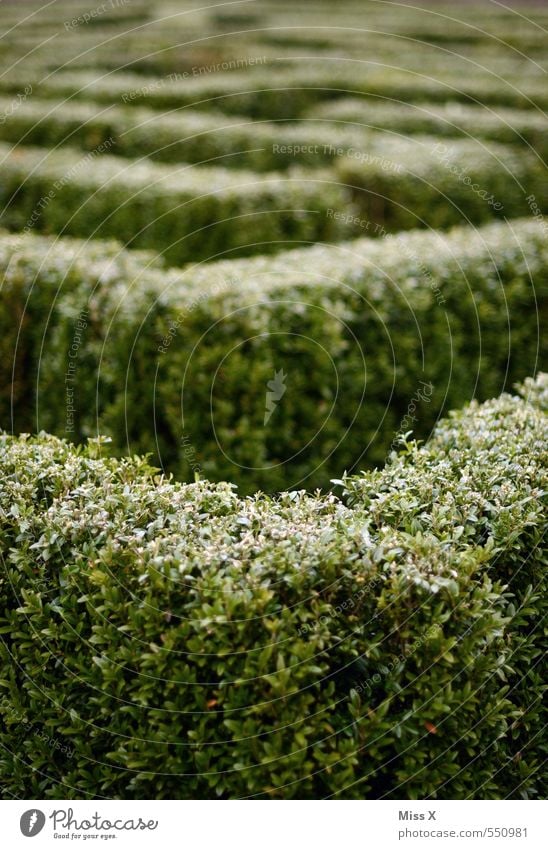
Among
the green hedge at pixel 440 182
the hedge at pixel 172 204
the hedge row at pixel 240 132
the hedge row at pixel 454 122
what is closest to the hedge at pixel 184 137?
the hedge row at pixel 240 132

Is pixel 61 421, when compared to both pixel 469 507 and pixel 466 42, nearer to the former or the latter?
pixel 469 507

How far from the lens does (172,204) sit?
7.80 meters

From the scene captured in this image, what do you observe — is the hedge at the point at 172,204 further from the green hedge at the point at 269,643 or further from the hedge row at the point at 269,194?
the green hedge at the point at 269,643

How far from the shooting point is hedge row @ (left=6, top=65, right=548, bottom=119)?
1330cm

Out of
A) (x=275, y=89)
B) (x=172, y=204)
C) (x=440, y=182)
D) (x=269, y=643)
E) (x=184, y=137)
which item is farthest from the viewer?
(x=275, y=89)

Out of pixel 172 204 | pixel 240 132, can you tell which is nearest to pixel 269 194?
pixel 172 204

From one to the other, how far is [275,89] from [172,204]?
7.18 m

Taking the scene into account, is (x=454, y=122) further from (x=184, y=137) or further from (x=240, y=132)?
(x=184, y=137)

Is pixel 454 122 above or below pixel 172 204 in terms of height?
above

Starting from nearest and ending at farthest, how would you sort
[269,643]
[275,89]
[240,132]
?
1. [269,643]
2. [240,132]
3. [275,89]

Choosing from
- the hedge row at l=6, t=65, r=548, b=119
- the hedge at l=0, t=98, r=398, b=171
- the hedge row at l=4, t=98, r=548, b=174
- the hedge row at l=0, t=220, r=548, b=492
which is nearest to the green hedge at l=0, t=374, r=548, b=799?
the hedge row at l=0, t=220, r=548, b=492

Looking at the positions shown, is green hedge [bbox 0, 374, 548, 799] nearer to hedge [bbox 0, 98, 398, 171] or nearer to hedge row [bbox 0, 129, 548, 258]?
hedge row [bbox 0, 129, 548, 258]

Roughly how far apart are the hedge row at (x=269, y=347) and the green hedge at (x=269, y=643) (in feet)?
6.51
